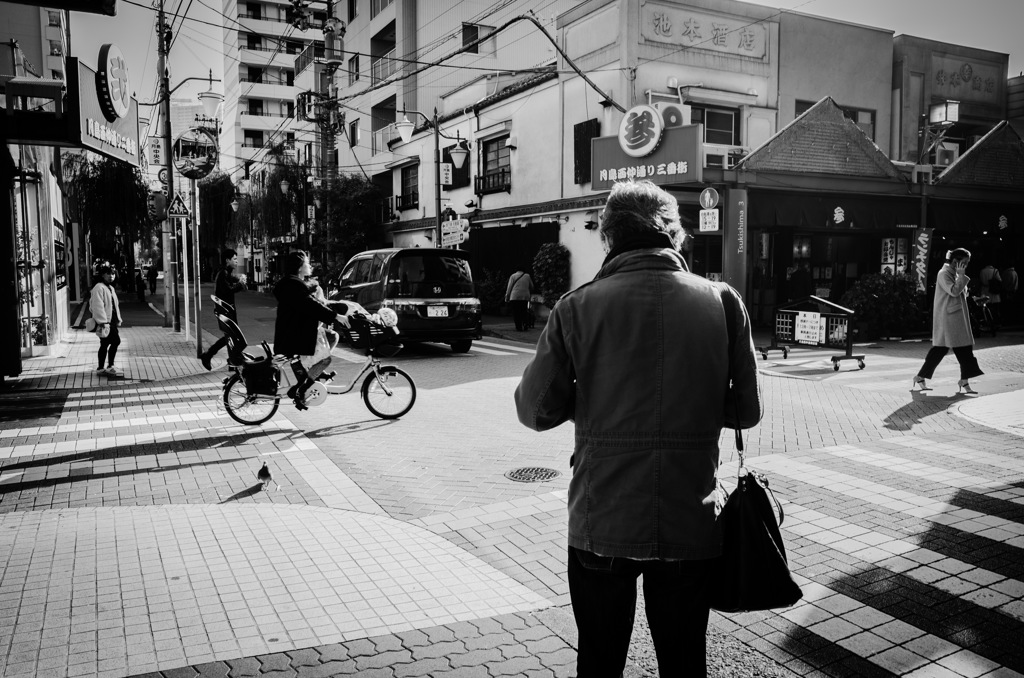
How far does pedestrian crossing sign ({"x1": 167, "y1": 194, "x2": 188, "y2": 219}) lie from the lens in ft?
53.9

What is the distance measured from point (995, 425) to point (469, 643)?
728 cm

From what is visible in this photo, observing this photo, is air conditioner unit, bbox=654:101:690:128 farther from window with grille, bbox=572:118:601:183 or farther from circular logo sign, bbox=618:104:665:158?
window with grille, bbox=572:118:601:183

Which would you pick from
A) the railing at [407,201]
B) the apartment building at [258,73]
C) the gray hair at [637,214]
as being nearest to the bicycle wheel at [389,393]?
the gray hair at [637,214]

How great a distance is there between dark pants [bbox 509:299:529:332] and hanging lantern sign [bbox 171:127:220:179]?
831 cm

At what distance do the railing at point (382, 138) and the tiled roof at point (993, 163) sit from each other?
2286 cm

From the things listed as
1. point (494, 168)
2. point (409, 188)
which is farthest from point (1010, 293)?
point (409, 188)

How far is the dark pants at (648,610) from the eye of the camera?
227 centimetres

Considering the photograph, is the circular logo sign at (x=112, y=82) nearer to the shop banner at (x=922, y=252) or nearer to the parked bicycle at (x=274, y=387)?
the parked bicycle at (x=274, y=387)

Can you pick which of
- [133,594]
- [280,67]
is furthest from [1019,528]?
[280,67]

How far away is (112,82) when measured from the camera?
9609 millimetres

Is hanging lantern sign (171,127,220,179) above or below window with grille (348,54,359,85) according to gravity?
below

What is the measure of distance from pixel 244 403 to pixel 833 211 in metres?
16.0

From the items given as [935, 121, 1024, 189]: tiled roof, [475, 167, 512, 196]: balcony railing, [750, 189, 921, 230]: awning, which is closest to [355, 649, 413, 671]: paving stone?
[750, 189, 921, 230]: awning

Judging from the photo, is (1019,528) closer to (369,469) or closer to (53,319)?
(369,469)
